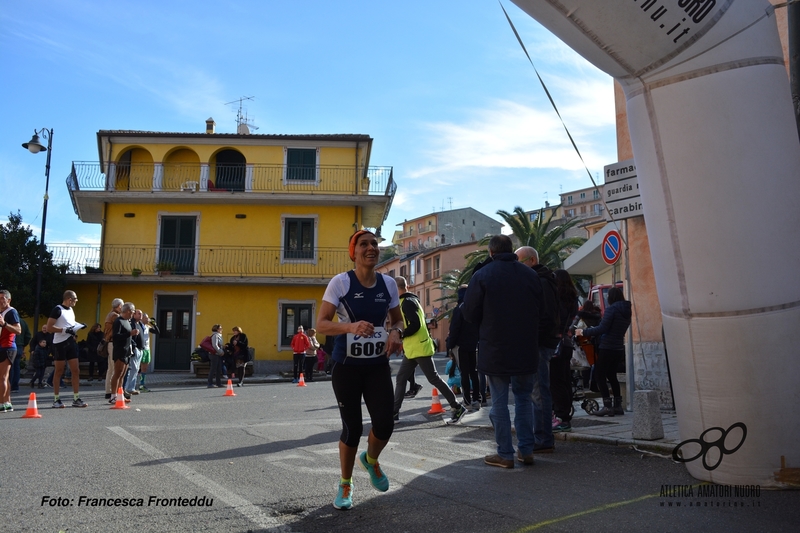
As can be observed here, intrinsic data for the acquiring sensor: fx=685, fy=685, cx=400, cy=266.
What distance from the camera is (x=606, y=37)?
4.94 m

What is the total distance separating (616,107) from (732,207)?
7069 mm

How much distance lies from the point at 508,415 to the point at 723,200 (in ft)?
8.08

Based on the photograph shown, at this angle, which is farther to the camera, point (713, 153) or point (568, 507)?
point (713, 153)

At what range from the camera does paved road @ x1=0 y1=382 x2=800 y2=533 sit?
164 inches

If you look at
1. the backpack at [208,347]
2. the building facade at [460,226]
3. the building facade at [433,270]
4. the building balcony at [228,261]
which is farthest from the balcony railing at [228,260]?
the building facade at [460,226]

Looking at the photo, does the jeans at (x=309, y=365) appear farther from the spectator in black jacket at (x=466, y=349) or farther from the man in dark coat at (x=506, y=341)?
the man in dark coat at (x=506, y=341)

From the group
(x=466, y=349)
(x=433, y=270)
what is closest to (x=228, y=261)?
(x=466, y=349)

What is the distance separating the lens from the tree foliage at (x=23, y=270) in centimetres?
2653

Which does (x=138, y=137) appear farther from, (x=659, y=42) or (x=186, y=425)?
(x=659, y=42)

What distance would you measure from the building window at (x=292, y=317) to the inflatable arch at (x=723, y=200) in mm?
27315

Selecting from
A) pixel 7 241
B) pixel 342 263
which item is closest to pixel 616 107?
pixel 342 263

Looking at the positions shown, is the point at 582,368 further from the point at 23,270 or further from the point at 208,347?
the point at 23,270

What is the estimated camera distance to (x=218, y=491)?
5070 millimetres

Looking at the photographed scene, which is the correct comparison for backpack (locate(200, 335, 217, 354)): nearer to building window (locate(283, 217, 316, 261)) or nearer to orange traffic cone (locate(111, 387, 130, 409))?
orange traffic cone (locate(111, 387, 130, 409))
